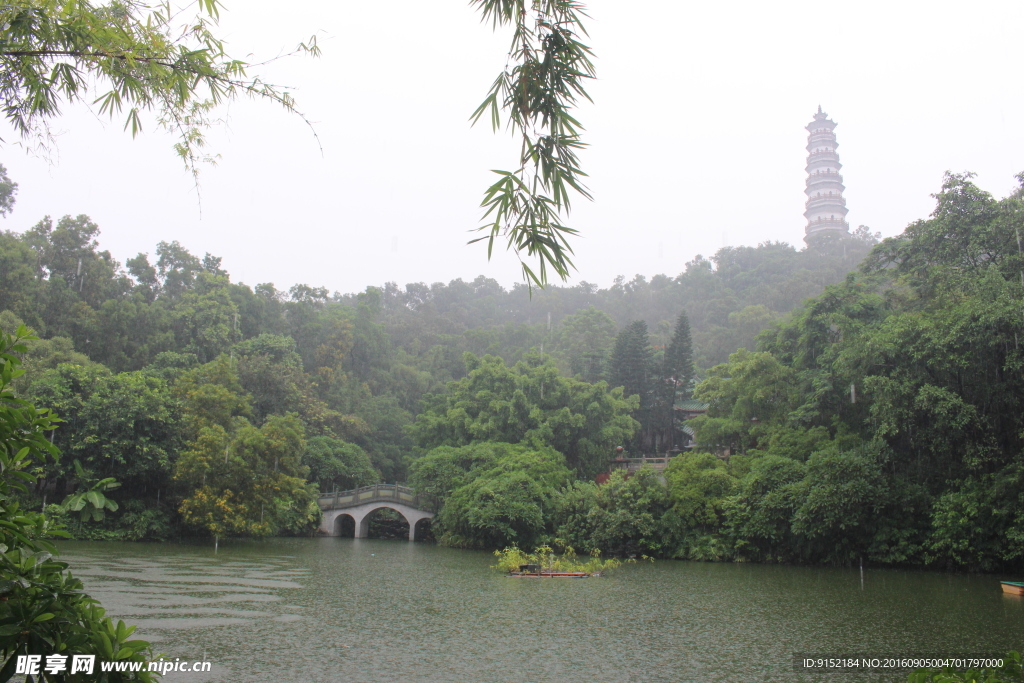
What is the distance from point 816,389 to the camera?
16.7m

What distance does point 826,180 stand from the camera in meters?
63.8

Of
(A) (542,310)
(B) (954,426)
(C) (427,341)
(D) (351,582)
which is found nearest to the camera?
(D) (351,582)

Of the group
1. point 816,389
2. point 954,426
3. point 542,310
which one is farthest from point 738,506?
point 542,310

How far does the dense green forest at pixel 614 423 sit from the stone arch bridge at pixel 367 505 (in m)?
1.12

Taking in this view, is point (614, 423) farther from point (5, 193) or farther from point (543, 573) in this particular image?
point (5, 193)

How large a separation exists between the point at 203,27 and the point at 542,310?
5356 centimetres

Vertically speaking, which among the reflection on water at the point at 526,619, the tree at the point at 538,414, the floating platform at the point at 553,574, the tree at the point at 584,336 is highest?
the tree at the point at 584,336

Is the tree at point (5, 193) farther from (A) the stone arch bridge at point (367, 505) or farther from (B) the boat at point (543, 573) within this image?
(B) the boat at point (543, 573)

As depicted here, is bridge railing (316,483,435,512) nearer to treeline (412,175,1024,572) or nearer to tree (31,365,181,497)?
treeline (412,175,1024,572)

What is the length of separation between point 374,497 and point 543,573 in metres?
12.2

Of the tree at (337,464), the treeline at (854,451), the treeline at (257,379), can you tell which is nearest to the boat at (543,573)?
the treeline at (854,451)

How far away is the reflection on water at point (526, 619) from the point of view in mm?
5859

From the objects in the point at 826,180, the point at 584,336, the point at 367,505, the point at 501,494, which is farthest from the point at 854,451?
the point at 826,180

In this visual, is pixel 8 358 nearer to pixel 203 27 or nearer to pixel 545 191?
pixel 545 191
